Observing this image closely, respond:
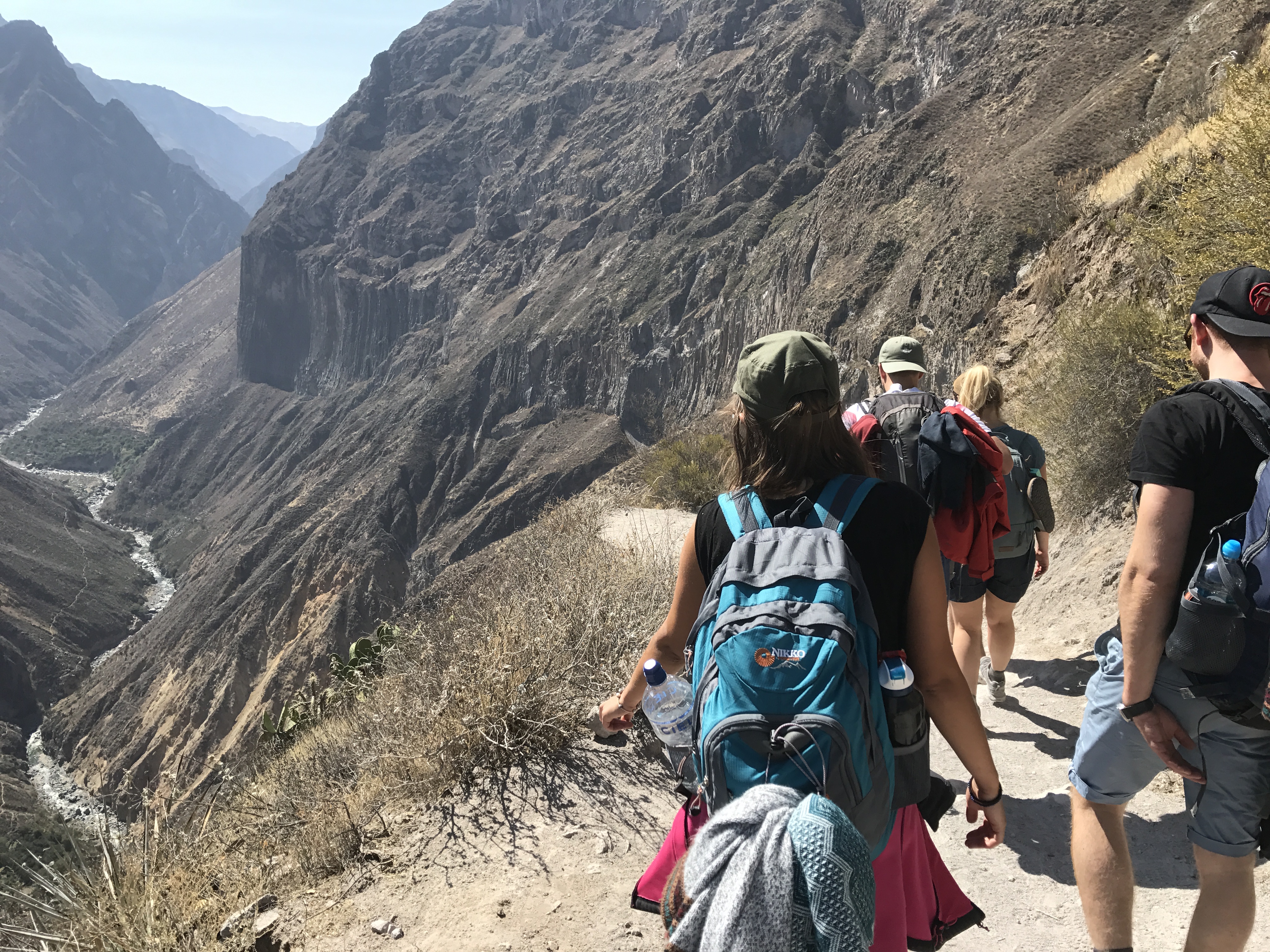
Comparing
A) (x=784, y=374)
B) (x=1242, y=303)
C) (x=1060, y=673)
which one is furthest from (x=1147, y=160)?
(x=784, y=374)

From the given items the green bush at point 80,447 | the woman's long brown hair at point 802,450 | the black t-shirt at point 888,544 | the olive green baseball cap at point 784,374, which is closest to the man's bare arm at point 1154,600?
the black t-shirt at point 888,544

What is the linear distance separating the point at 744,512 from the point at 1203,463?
0.94 meters

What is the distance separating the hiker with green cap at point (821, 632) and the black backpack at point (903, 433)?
1476 millimetres

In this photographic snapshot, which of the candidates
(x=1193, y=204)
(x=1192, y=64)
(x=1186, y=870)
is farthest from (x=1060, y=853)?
(x=1192, y=64)

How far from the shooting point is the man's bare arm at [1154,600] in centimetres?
172

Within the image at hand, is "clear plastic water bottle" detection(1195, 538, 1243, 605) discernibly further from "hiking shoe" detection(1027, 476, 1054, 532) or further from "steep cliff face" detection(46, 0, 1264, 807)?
"steep cliff face" detection(46, 0, 1264, 807)

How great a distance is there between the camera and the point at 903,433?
3172mm

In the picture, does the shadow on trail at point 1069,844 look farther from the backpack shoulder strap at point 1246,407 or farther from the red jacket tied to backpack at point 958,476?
the backpack shoulder strap at point 1246,407

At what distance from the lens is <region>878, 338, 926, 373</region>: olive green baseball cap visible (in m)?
3.39

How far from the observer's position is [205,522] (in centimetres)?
8369

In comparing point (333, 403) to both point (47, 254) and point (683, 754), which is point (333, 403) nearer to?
point (683, 754)

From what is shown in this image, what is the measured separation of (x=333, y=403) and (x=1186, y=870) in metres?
92.6

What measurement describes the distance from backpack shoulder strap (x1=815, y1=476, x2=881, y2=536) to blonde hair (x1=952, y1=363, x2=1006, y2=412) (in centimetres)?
219

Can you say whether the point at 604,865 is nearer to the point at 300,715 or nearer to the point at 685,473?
the point at 300,715
